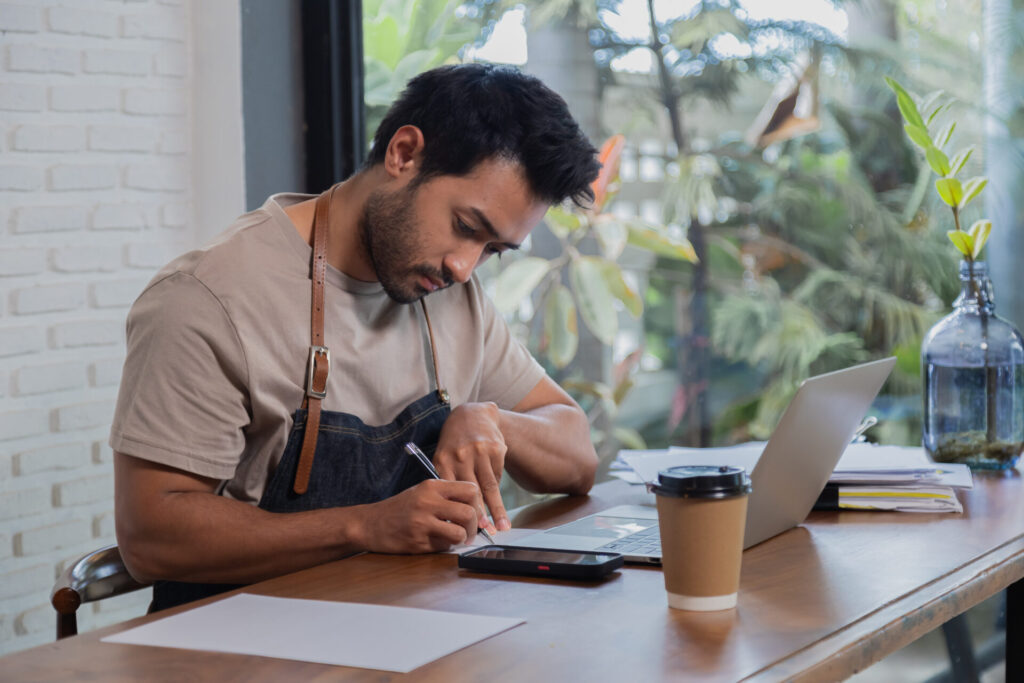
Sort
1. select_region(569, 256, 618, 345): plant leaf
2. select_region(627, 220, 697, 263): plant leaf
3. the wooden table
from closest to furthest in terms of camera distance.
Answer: the wooden table, select_region(627, 220, 697, 263): plant leaf, select_region(569, 256, 618, 345): plant leaf

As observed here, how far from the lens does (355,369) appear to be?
171cm

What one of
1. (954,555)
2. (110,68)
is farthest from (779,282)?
(110,68)

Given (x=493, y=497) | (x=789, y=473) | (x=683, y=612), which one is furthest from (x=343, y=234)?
(x=683, y=612)

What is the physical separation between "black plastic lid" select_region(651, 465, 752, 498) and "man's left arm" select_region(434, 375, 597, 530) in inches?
17.4

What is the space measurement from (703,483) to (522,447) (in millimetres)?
761

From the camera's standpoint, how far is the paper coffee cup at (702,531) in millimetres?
1016

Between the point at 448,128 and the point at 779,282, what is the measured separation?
1.17 m

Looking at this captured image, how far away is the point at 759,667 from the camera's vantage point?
3.02 feet

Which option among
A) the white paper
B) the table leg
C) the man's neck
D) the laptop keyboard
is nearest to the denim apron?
the man's neck

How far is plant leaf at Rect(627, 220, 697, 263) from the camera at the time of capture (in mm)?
2770

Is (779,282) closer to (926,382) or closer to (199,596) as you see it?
(926,382)

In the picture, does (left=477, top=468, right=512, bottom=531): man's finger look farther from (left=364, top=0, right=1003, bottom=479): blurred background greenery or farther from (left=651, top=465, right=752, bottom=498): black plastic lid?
(left=364, top=0, right=1003, bottom=479): blurred background greenery

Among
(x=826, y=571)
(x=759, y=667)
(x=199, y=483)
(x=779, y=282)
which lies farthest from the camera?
(x=779, y=282)

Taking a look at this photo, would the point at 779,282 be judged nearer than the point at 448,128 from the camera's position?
No
